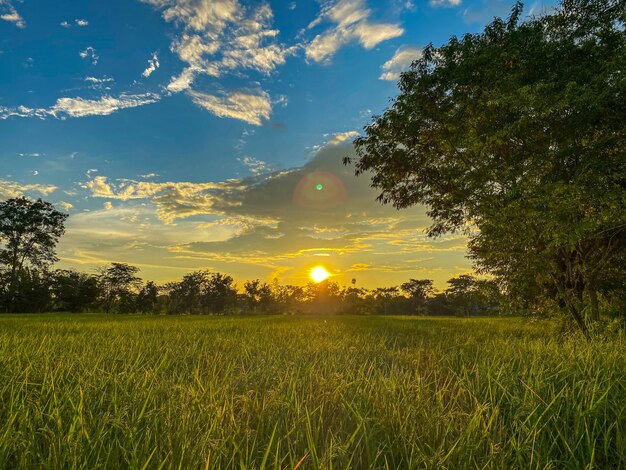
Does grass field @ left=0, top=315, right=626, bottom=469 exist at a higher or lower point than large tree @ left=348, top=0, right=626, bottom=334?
lower

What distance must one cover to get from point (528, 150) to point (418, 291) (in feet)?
295

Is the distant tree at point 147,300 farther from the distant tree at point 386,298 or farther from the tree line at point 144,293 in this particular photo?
the distant tree at point 386,298

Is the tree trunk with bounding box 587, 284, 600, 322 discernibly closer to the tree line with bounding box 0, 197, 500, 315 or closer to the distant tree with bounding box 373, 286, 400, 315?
the tree line with bounding box 0, 197, 500, 315

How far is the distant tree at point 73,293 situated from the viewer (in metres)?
63.9

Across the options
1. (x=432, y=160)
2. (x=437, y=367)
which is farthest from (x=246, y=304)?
(x=437, y=367)

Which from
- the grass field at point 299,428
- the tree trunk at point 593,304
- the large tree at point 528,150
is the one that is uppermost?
the large tree at point 528,150

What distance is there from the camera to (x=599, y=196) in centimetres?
924

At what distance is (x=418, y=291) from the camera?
3831 inches

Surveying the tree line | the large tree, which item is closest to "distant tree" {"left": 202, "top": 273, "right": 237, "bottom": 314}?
the tree line

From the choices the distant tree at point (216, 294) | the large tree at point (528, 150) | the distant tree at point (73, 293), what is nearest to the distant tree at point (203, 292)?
the distant tree at point (216, 294)

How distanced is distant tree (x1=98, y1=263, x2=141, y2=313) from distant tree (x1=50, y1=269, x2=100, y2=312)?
5665 mm

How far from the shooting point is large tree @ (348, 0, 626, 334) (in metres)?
9.76

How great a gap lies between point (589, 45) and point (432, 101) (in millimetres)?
A: 5200

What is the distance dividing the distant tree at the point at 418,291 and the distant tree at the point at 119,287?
223 feet
